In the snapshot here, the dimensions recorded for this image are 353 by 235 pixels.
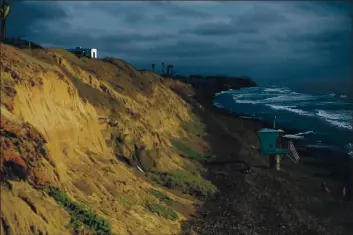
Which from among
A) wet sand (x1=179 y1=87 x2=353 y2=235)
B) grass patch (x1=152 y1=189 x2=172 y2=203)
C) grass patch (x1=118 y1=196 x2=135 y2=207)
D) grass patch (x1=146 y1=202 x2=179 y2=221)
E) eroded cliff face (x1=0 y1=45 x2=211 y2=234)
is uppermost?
eroded cliff face (x1=0 y1=45 x2=211 y2=234)

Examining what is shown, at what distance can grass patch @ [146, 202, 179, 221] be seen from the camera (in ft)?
67.7

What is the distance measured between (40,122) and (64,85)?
3774mm

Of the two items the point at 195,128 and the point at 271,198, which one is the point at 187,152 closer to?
the point at 271,198

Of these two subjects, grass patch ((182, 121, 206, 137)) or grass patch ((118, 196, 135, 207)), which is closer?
grass patch ((118, 196, 135, 207))

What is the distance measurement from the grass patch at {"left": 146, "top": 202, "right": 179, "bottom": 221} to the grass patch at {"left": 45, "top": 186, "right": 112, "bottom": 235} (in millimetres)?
3805


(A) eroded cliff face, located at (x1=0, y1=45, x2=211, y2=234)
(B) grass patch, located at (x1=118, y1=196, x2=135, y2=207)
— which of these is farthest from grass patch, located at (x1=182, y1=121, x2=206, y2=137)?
(B) grass patch, located at (x1=118, y1=196, x2=135, y2=207)

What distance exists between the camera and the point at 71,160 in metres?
20.4

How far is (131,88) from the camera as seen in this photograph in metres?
42.7

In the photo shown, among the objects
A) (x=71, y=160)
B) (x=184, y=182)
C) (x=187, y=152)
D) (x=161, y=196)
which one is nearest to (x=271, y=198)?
(x=184, y=182)

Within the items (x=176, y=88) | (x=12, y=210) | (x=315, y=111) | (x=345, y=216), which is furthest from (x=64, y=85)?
(x=176, y=88)

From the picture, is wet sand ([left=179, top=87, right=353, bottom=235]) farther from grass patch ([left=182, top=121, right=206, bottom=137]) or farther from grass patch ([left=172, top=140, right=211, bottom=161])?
grass patch ([left=182, top=121, right=206, bottom=137])

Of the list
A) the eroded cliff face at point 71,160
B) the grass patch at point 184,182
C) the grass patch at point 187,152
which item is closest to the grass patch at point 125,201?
the eroded cliff face at point 71,160

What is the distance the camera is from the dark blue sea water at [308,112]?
152 feet

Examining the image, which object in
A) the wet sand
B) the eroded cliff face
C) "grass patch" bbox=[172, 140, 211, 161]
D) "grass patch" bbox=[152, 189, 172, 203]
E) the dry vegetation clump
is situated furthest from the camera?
"grass patch" bbox=[172, 140, 211, 161]
